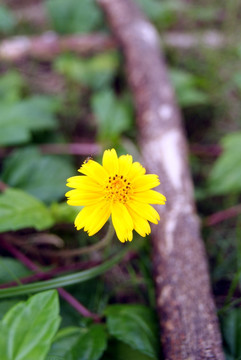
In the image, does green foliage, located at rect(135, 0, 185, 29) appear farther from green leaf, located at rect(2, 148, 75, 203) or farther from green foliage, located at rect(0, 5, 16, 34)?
green leaf, located at rect(2, 148, 75, 203)

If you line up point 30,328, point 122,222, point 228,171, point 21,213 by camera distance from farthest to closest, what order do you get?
point 228,171 < point 21,213 < point 122,222 < point 30,328

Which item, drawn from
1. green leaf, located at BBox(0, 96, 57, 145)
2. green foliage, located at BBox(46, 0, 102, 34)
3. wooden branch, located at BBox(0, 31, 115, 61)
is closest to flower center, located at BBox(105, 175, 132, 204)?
green leaf, located at BBox(0, 96, 57, 145)

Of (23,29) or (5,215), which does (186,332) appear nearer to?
(5,215)

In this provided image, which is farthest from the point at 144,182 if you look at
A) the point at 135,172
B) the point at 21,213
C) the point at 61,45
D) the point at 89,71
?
the point at 61,45

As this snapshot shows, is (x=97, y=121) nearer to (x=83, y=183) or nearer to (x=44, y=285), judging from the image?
(x=83, y=183)

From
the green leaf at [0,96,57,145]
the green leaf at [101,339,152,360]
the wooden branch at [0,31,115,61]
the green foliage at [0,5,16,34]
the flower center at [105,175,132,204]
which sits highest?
the green foliage at [0,5,16,34]
